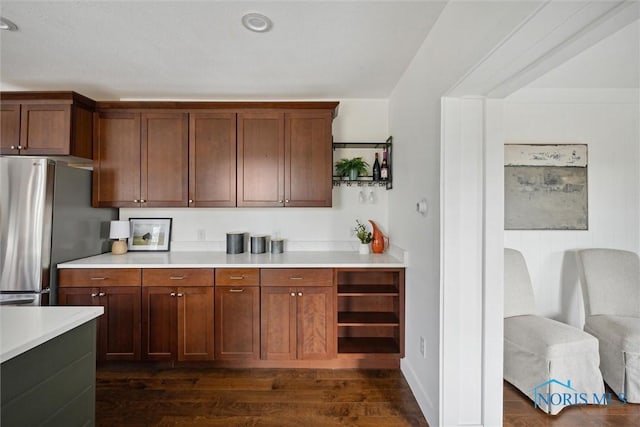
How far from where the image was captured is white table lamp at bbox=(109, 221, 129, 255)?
279cm

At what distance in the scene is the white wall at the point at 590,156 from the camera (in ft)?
8.77

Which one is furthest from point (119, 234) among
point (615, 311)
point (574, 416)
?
point (615, 311)

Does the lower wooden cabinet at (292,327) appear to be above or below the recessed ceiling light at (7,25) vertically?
below

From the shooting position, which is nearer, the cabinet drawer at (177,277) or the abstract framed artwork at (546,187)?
the cabinet drawer at (177,277)

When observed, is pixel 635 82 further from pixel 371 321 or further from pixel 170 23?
pixel 170 23

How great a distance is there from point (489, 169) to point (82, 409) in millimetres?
2233

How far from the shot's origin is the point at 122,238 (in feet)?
9.30

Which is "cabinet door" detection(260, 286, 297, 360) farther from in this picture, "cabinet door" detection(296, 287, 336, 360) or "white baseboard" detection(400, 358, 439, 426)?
"white baseboard" detection(400, 358, 439, 426)

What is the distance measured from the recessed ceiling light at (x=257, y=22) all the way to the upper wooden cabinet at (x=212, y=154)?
92cm

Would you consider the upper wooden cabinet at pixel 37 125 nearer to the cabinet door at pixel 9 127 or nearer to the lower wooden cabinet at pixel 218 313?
the cabinet door at pixel 9 127

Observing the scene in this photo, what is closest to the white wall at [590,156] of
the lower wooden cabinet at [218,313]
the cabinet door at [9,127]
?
the lower wooden cabinet at [218,313]

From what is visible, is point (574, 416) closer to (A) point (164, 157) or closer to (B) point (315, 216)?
(B) point (315, 216)

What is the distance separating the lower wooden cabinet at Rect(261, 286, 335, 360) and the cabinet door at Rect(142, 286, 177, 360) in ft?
2.45

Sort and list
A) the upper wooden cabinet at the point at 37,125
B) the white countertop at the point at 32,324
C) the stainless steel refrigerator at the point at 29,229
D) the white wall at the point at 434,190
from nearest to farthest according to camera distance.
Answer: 1. the white countertop at the point at 32,324
2. the white wall at the point at 434,190
3. the stainless steel refrigerator at the point at 29,229
4. the upper wooden cabinet at the point at 37,125
